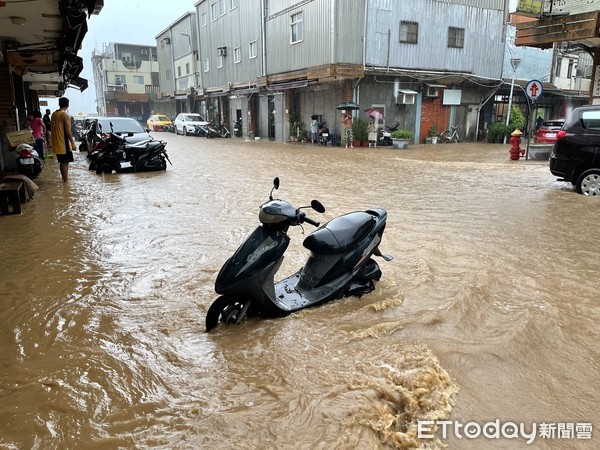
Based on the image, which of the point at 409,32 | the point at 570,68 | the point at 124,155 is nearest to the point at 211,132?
the point at 409,32

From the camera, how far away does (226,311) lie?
366 centimetres

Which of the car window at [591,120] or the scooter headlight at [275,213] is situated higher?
the car window at [591,120]

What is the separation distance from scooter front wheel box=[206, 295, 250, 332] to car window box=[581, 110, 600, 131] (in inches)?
323

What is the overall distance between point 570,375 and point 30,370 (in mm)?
3669

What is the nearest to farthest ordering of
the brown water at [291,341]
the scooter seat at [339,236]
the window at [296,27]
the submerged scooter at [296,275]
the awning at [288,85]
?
the brown water at [291,341] → the submerged scooter at [296,275] → the scooter seat at [339,236] → the awning at [288,85] → the window at [296,27]

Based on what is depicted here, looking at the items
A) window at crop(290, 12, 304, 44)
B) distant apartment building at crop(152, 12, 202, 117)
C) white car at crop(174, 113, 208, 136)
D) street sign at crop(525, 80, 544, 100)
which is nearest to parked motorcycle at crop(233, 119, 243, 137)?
white car at crop(174, 113, 208, 136)

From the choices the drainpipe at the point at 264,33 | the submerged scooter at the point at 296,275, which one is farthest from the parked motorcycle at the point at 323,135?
the submerged scooter at the point at 296,275

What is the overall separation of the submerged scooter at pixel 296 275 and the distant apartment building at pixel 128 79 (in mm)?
53601

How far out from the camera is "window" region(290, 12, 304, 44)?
23.6m

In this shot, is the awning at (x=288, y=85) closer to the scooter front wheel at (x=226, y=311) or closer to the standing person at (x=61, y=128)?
the standing person at (x=61, y=128)

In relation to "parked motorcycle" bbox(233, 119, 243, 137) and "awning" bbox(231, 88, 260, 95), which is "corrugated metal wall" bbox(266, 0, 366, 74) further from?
"parked motorcycle" bbox(233, 119, 243, 137)

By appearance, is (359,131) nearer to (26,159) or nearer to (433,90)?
(433,90)

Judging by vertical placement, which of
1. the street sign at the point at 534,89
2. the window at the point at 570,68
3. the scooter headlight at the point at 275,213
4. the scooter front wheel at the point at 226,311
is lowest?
the scooter front wheel at the point at 226,311

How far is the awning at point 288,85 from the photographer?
75.9ft
